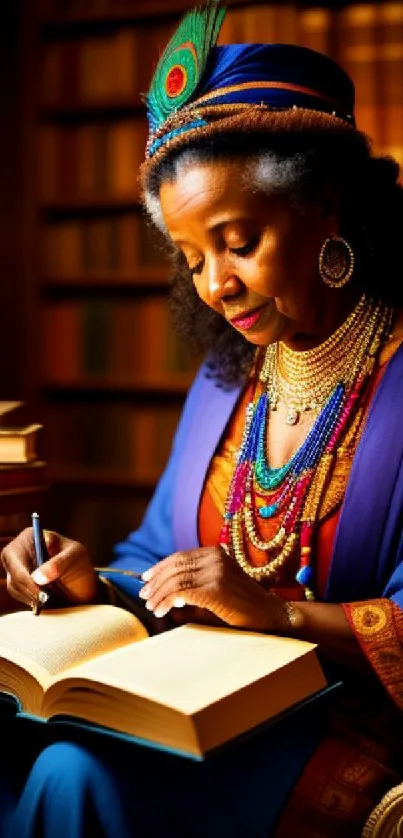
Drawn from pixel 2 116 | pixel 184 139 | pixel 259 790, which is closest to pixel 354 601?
pixel 259 790

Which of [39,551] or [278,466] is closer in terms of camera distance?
[39,551]

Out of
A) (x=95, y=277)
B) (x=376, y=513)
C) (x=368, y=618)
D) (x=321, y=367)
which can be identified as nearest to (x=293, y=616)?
(x=368, y=618)

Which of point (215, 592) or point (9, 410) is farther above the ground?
point (9, 410)

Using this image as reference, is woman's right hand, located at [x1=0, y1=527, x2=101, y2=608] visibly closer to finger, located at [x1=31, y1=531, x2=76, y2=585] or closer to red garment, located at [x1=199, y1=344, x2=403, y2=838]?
finger, located at [x1=31, y1=531, x2=76, y2=585]

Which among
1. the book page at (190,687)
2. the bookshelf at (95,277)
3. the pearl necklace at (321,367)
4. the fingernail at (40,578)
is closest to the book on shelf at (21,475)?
the fingernail at (40,578)

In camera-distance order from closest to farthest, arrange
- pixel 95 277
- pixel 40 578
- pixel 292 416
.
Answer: pixel 40 578 → pixel 292 416 → pixel 95 277

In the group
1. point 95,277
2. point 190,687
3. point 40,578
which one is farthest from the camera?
point 95,277

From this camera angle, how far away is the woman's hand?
108 centimetres

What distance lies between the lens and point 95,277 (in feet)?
10.8

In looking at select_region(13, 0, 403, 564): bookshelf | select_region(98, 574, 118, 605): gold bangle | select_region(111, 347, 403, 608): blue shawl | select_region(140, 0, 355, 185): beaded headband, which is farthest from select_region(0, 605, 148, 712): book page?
select_region(13, 0, 403, 564): bookshelf

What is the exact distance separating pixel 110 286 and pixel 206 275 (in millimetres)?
2056

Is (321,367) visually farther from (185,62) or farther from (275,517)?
(185,62)

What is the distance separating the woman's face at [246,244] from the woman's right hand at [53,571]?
14.9 inches

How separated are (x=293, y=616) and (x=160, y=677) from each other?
24cm
